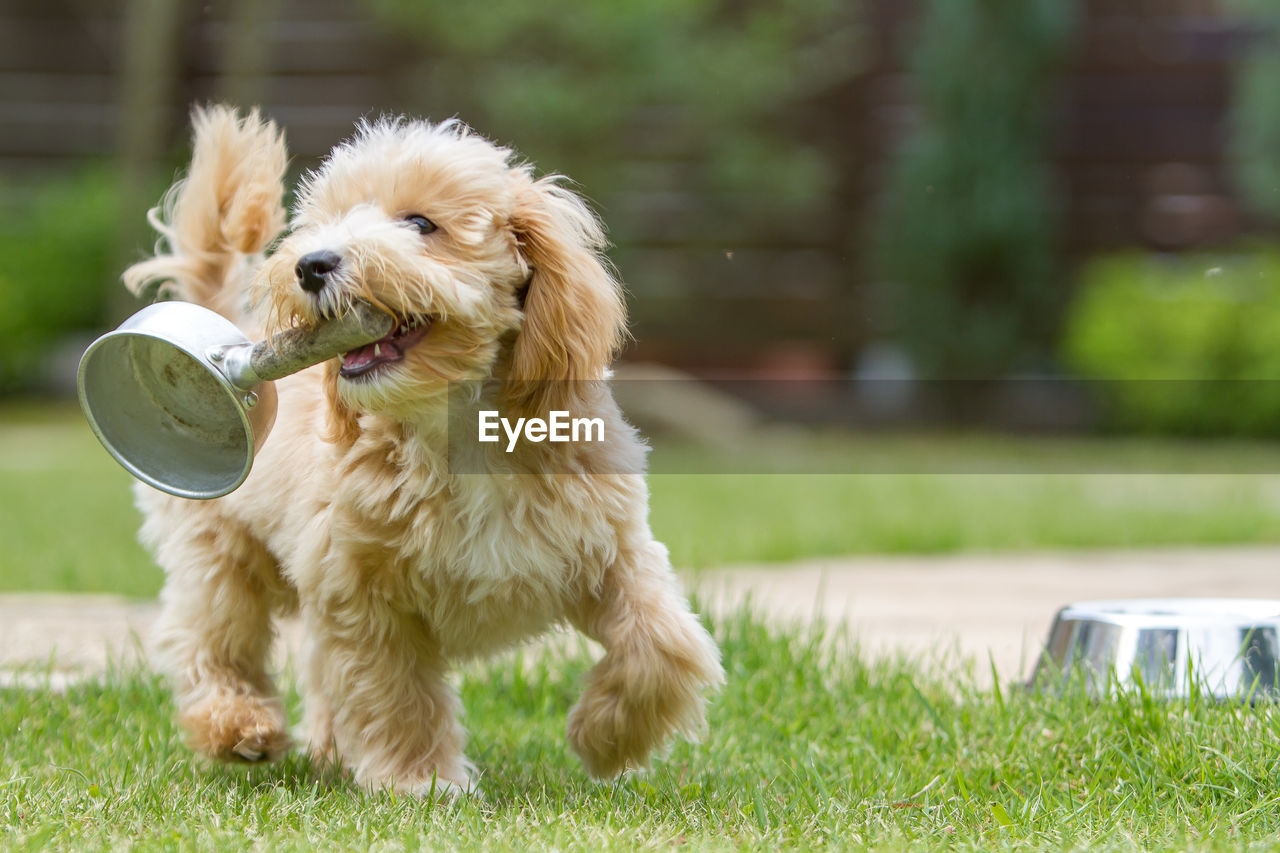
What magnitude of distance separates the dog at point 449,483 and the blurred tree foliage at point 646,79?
12242mm

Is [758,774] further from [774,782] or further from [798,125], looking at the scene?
[798,125]

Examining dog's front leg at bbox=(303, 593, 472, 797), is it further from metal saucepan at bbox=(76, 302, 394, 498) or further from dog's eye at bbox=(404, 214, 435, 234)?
dog's eye at bbox=(404, 214, 435, 234)

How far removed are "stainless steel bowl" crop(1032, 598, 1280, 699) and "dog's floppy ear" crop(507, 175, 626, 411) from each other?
4.38ft

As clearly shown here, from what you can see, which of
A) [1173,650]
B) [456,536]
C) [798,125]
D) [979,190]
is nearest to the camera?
[456,536]

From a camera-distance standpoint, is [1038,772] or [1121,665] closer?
[1038,772]

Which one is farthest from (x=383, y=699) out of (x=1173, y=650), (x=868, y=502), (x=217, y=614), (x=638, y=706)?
(x=868, y=502)

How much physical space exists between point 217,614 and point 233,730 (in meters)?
0.39

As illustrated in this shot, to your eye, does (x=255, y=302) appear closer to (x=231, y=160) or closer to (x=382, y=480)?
(x=382, y=480)

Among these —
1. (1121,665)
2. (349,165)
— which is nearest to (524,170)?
(349,165)

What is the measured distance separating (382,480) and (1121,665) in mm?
1836

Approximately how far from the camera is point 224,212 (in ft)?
13.0

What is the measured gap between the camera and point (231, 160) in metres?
3.85

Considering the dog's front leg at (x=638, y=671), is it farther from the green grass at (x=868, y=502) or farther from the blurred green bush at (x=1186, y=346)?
the blurred green bush at (x=1186, y=346)

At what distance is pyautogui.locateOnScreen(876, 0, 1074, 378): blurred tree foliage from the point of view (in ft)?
50.5
